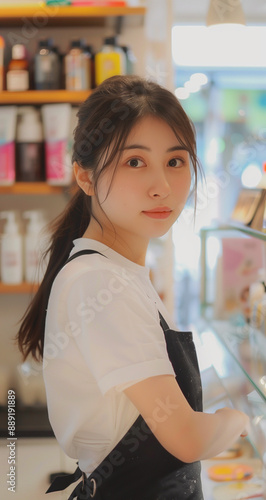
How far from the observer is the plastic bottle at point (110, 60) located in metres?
2.27

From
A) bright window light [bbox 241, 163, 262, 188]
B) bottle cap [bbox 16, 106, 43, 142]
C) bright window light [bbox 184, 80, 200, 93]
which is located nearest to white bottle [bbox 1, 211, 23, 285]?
bottle cap [bbox 16, 106, 43, 142]

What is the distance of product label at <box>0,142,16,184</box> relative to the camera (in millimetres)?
2334

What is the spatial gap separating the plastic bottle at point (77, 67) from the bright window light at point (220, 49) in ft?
5.51

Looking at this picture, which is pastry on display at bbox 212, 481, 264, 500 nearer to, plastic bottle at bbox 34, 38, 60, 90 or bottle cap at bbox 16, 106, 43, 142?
bottle cap at bbox 16, 106, 43, 142

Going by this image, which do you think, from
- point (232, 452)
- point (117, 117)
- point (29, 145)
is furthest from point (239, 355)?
point (29, 145)

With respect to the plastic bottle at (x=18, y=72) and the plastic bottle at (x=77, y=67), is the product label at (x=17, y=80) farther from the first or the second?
the plastic bottle at (x=77, y=67)

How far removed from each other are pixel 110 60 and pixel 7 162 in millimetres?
581

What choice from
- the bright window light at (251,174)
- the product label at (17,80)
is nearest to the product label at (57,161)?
the product label at (17,80)

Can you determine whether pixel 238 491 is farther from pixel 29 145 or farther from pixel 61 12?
pixel 61 12

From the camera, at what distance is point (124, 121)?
0.89m

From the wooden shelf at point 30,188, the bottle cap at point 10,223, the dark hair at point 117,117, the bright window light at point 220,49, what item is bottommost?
the bottle cap at point 10,223

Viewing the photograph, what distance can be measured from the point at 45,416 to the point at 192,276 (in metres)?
1.97

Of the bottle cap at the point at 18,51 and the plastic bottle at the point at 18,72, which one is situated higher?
the bottle cap at the point at 18,51

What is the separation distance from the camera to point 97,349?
2.61ft
